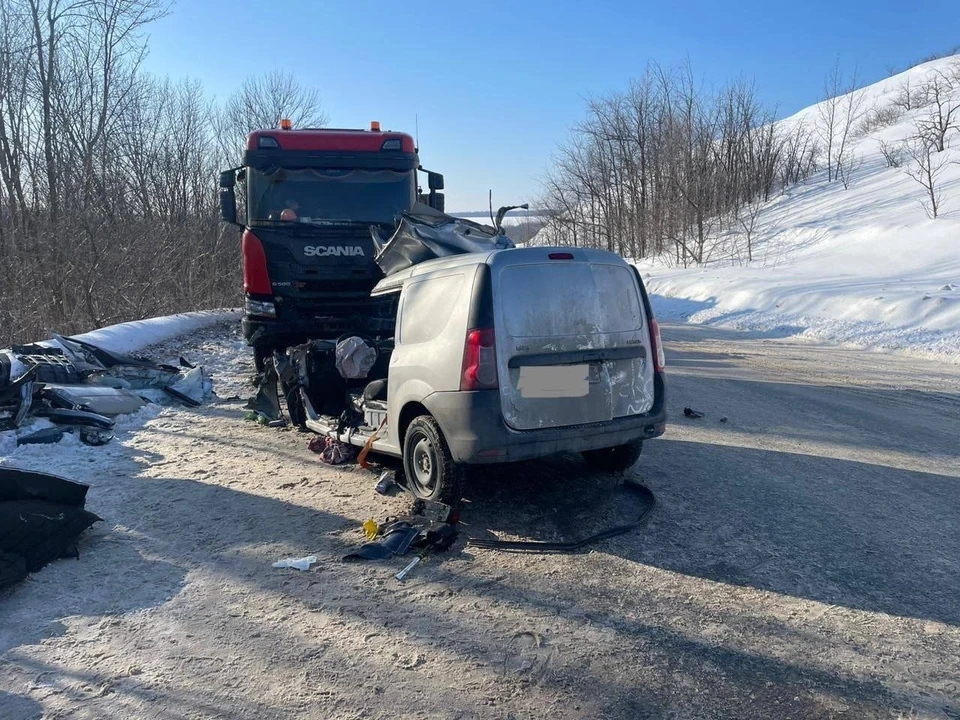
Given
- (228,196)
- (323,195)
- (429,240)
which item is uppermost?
(228,196)

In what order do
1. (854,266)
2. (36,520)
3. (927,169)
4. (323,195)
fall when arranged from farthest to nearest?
(927,169) < (854,266) < (323,195) < (36,520)

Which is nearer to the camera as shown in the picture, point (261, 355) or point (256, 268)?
point (256, 268)

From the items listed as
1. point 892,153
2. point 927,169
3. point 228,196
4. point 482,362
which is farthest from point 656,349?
point 892,153

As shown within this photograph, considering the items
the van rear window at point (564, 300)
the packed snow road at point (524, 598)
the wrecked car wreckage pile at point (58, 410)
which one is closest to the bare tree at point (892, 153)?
the packed snow road at point (524, 598)

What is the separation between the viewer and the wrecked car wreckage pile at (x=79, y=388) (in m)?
7.46

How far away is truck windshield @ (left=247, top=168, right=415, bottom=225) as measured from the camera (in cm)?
968

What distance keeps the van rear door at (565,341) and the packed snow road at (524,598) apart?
823 mm

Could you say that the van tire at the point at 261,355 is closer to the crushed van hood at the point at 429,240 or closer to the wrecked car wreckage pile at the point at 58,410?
the wrecked car wreckage pile at the point at 58,410

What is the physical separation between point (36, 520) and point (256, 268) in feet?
18.4

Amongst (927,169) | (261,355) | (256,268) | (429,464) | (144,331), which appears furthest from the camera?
(927,169)

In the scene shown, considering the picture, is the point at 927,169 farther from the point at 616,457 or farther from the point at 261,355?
the point at 616,457

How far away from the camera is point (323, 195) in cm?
978

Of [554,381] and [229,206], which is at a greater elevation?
[229,206]

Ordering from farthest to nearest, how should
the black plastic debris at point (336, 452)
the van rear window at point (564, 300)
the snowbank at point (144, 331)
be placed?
the snowbank at point (144, 331) < the black plastic debris at point (336, 452) < the van rear window at point (564, 300)
